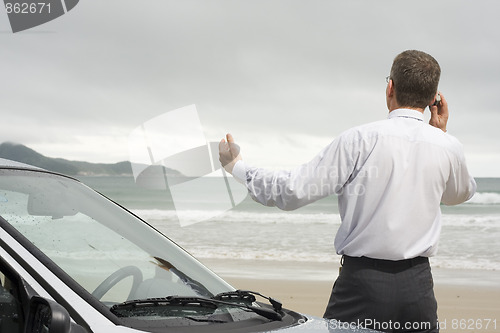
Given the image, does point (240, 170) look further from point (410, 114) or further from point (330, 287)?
point (330, 287)

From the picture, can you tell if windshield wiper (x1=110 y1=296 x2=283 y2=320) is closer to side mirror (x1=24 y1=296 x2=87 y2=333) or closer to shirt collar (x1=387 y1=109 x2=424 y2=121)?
side mirror (x1=24 y1=296 x2=87 y2=333)

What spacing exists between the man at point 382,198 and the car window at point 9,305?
40.7 inches

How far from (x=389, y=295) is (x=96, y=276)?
3.78 ft

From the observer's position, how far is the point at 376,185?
273 centimetres

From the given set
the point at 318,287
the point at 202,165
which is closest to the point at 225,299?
the point at 202,165

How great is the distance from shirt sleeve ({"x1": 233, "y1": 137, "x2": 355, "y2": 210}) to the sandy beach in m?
5.66

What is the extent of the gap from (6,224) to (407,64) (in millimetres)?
1687

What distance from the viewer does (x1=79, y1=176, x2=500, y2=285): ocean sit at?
15.5 meters

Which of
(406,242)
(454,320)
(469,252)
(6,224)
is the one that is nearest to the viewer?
(6,224)

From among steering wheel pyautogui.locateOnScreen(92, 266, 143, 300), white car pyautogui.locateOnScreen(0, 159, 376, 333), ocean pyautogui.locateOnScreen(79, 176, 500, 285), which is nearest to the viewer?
white car pyautogui.locateOnScreen(0, 159, 376, 333)

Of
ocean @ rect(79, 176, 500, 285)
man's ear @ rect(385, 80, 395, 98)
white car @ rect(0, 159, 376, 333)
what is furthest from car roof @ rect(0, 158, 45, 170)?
ocean @ rect(79, 176, 500, 285)

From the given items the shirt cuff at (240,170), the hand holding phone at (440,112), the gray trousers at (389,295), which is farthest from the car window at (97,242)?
the hand holding phone at (440,112)

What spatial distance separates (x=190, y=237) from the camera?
64.3 ft

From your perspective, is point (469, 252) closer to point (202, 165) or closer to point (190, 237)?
point (190, 237)
